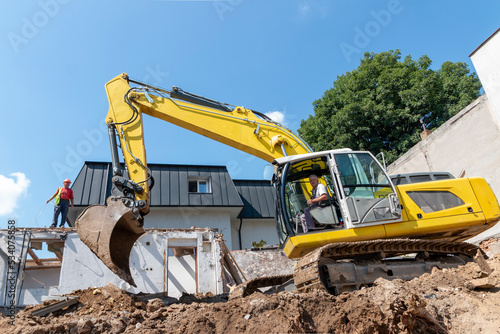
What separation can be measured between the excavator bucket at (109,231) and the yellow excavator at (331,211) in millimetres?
16

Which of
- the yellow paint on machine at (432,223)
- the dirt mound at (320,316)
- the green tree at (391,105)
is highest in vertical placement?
the green tree at (391,105)

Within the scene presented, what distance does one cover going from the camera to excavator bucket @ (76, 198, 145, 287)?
6.30m

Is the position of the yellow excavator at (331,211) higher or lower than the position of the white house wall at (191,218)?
lower

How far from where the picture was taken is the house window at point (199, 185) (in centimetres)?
1952

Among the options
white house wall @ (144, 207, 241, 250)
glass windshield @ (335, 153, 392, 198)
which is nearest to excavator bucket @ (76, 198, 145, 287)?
glass windshield @ (335, 153, 392, 198)

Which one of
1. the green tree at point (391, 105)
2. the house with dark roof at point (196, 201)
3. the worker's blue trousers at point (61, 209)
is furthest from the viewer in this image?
the green tree at point (391, 105)

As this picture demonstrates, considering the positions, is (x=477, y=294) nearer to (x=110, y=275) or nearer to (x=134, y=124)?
(x=134, y=124)

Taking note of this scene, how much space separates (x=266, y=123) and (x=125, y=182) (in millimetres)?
3167

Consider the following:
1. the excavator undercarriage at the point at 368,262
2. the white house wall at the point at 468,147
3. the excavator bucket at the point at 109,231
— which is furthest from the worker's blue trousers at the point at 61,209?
the white house wall at the point at 468,147

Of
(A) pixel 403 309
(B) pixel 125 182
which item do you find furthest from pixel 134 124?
(A) pixel 403 309

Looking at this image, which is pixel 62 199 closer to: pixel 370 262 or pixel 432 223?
pixel 370 262

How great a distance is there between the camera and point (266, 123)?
27.7ft

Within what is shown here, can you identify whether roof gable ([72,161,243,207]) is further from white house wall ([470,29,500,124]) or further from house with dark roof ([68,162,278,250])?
white house wall ([470,29,500,124])

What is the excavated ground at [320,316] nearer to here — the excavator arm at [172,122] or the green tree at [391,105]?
the excavator arm at [172,122]
